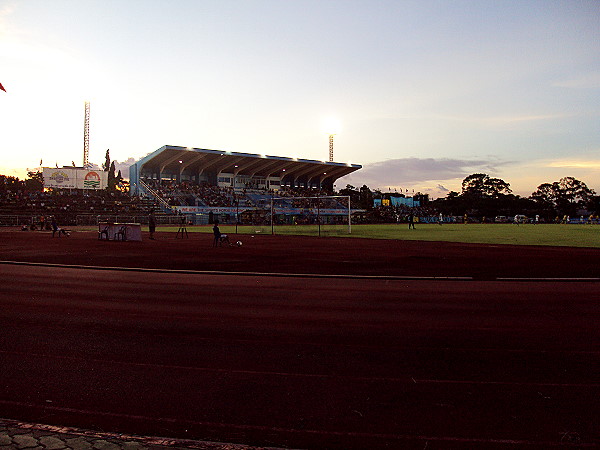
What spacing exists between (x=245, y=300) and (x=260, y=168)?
7940cm

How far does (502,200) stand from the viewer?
135875mm

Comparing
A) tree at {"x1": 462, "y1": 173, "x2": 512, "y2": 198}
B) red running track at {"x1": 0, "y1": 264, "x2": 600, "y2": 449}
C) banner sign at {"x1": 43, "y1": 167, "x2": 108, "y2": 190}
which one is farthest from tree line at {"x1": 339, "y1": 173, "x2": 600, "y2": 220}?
red running track at {"x1": 0, "y1": 264, "x2": 600, "y2": 449}

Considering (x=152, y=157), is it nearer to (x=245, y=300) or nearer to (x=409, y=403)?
(x=245, y=300)

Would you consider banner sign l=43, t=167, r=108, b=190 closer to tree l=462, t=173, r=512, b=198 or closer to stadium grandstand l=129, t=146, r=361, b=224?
stadium grandstand l=129, t=146, r=361, b=224

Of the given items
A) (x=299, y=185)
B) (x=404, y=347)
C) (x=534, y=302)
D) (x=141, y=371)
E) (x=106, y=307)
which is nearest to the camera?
(x=141, y=371)

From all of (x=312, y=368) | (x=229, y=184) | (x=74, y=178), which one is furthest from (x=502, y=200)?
(x=312, y=368)

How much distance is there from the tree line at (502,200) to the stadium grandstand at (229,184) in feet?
103

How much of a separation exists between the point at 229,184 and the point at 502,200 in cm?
8874

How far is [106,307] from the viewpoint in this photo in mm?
8539

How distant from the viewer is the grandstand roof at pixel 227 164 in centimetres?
7512

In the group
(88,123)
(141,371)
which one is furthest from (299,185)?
(141,371)

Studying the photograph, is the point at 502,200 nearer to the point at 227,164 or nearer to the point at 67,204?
the point at 227,164

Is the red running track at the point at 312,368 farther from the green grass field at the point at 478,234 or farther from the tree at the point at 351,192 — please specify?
the tree at the point at 351,192

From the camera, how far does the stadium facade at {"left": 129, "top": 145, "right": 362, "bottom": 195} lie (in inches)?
3004
